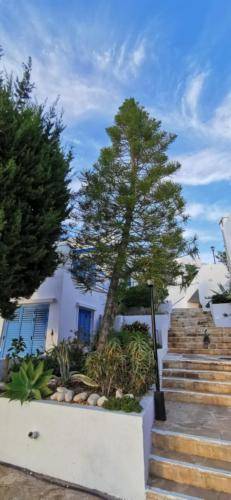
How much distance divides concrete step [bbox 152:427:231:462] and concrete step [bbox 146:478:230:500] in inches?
23.4

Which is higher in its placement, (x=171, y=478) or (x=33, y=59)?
(x=33, y=59)

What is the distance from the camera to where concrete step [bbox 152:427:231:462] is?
372cm

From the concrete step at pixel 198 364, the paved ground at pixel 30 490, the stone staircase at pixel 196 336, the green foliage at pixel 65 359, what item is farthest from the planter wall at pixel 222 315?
the paved ground at pixel 30 490

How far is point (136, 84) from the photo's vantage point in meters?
8.52

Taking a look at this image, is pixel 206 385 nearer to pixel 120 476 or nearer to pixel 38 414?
pixel 120 476

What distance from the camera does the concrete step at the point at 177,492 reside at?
121 inches

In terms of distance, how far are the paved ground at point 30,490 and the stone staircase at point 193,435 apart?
110 cm

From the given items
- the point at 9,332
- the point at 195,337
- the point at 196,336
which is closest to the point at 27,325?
the point at 9,332

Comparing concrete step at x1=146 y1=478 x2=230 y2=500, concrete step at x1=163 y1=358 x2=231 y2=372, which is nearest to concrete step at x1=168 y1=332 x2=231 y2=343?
concrete step at x1=163 y1=358 x2=231 y2=372

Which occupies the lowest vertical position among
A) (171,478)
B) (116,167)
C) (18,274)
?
(171,478)

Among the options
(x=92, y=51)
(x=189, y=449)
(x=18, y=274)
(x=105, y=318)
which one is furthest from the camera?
(x=92, y=51)

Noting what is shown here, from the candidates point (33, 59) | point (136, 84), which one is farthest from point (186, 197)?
point (33, 59)

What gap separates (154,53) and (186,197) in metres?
5.22

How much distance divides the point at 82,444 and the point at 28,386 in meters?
1.47
